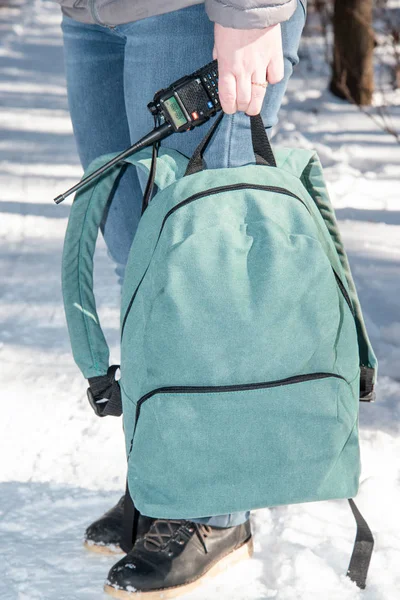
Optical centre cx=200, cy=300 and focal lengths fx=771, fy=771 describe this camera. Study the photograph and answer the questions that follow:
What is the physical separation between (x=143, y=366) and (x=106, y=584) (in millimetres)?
570

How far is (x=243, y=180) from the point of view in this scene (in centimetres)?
138

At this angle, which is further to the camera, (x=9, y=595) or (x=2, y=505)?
(x=2, y=505)

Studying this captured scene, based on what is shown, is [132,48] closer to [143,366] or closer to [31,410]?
[143,366]

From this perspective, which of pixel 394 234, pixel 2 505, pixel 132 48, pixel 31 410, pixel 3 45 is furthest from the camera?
pixel 3 45

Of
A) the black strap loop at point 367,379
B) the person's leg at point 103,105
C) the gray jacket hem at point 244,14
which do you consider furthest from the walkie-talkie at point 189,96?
the black strap loop at point 367,379

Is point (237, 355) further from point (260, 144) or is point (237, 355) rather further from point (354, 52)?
point (354, 52)

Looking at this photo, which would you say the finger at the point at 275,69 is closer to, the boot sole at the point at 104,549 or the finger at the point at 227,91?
the finger at the point at 227,91

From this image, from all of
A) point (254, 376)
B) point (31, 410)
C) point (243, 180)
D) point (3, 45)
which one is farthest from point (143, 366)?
point (3, 45)

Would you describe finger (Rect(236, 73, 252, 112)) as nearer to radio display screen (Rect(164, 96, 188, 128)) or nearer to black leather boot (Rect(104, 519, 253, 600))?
radio display screen (Rect(164, 96, 188, 128))

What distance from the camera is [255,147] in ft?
4.69

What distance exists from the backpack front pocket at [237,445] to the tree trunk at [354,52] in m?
5.31

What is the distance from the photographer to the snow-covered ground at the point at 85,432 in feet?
5.48

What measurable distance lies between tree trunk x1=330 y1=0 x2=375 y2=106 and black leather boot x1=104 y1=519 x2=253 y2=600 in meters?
5.16

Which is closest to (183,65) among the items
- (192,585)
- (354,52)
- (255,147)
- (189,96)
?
(189,96)
